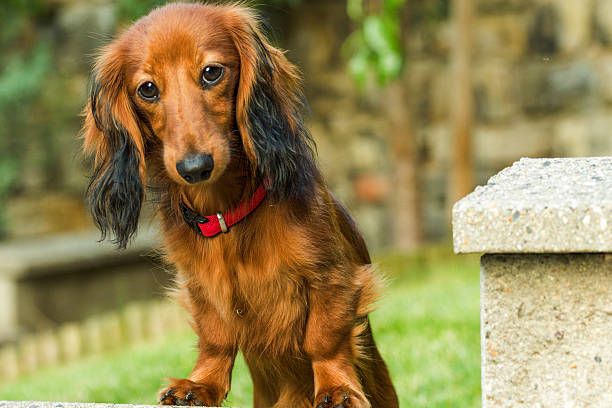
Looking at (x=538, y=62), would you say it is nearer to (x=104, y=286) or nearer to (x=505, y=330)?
(x=104, y=286)

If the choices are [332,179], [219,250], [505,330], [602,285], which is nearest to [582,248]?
[602,285]

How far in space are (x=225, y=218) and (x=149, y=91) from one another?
0.35 meters

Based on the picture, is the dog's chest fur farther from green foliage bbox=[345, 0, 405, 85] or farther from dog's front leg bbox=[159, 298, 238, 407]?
green foliage bbox=[345, 0, 405, 85]

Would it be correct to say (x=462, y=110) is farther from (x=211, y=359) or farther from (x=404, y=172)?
(x=211, y=359)

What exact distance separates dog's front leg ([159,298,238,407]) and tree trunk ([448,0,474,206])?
4170mm

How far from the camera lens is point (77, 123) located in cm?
841

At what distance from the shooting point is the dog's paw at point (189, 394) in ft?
6.81

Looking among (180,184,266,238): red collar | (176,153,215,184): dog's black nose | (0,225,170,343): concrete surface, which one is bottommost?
(0,225,170,343): concrete surface

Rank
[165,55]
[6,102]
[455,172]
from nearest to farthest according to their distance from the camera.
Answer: [165,55], [455,172], [6,102]

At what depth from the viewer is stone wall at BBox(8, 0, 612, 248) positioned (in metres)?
6.68

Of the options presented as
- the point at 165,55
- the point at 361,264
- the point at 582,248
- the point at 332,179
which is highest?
the point at 165,55

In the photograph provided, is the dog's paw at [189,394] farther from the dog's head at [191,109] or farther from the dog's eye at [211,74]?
A: the dog's eye at [211,74]

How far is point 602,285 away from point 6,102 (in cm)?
690

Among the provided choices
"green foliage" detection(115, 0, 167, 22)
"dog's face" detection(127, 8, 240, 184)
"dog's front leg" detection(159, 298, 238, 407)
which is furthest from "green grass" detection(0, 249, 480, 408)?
"green foliage" detection(115, 0, 167, 22)
